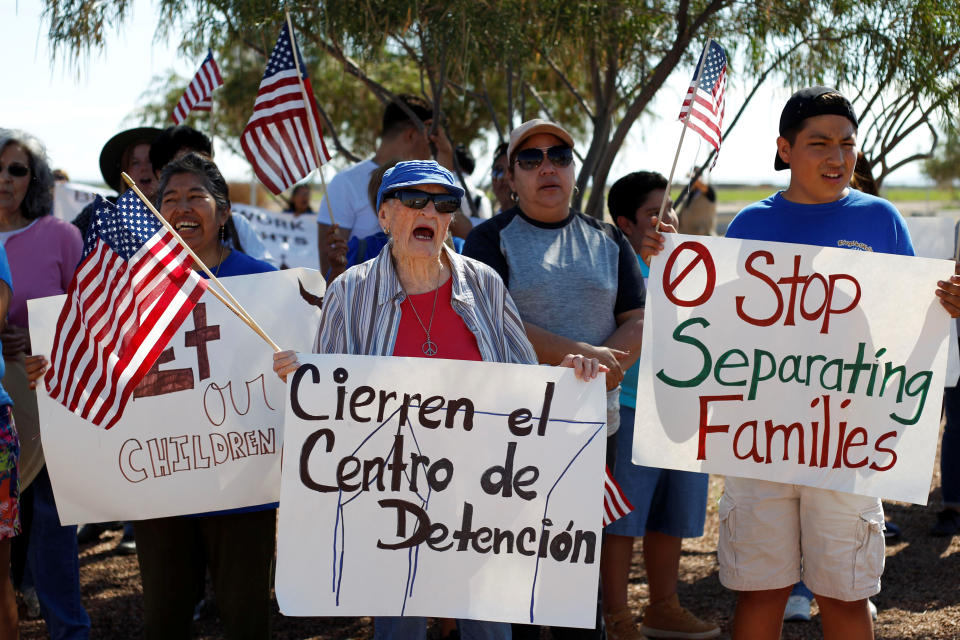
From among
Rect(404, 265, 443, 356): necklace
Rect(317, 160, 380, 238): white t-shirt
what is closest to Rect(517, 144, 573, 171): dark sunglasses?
Rect(404, 265, 443, 356): necklace

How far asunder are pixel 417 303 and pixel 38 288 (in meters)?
1.82

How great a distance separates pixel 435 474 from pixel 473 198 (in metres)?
4.14

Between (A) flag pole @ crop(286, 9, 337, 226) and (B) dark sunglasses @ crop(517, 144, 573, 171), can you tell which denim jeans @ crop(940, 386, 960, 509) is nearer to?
(B) dark sunglasses @ crop(517, 144, 573, 171)

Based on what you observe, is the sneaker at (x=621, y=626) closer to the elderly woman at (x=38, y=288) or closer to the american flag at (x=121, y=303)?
the elderly woman at (x=38, y=288)

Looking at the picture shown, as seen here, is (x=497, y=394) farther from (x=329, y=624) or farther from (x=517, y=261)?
(x=329, y=624)

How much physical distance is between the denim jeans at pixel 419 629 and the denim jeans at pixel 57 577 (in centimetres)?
151

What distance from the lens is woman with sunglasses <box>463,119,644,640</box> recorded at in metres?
3.90

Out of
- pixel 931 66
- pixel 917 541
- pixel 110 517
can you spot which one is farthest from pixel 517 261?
pixel 917 541

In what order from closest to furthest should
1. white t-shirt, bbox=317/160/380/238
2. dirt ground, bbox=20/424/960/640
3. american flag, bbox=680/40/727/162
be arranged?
american flag, bbox=680/40/727/162
dirt ground, bbox=20/424/960/640
white t-shirt, bbox=317/160/380/238

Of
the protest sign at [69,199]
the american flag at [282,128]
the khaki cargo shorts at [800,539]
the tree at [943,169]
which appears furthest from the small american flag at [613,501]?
the tree at [943,169]

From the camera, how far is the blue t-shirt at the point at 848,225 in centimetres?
354

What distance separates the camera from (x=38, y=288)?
14.0 feet

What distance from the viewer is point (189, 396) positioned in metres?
3.69

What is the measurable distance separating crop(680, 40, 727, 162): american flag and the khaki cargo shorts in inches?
51.3
